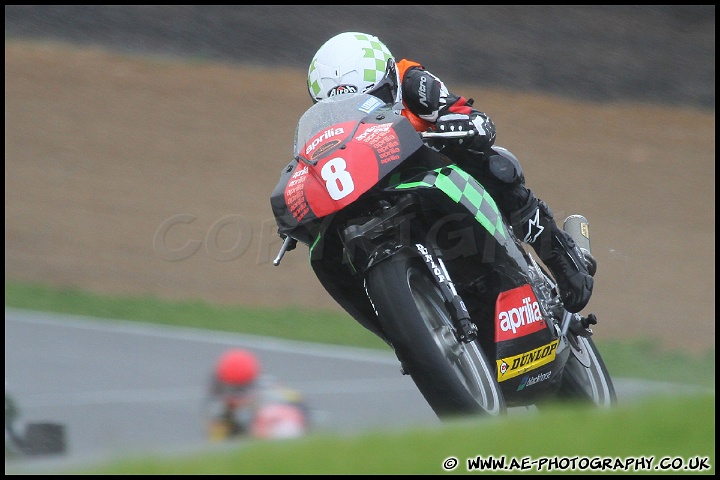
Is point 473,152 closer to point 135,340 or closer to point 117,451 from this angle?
point 117,451

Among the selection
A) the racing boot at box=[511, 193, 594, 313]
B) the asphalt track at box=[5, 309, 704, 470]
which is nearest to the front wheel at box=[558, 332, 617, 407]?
the racing boot at box=[511, 193, 594, 313]

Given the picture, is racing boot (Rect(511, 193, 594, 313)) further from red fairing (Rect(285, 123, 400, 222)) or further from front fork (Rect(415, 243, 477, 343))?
red fairing (Rect(285, 123, 400, 222))

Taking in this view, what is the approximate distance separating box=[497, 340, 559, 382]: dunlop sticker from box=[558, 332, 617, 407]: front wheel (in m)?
0.37

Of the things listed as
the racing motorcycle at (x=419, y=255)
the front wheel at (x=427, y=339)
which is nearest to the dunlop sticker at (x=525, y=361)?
the racing motorcycle at (x=419, y=255)

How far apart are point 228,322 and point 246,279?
1.84 meters

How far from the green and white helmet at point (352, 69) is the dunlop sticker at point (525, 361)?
120cm

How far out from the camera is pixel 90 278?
40.9ft

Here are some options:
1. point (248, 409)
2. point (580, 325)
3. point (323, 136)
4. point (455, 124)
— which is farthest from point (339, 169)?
point (248, 409)

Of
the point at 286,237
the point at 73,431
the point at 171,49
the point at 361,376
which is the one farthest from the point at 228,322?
the point at 171,49

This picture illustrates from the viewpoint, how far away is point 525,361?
15.8 feet

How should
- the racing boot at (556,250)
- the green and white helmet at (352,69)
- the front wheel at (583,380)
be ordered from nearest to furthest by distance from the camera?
the green and white helmet at (352,69)
the racing boot at (556,250)
the front wheel at (583,380)

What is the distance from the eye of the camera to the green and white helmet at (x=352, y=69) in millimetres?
4836

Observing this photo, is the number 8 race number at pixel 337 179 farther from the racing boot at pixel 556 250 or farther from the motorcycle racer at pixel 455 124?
the racing boot at pixel 556 250

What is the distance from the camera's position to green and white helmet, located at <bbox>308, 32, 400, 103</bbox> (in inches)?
190
